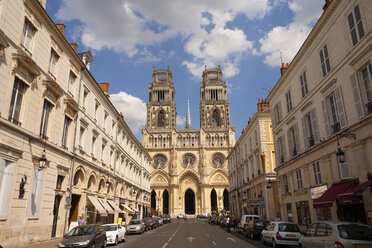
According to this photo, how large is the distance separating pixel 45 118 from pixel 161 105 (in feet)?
192

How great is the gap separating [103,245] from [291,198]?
1360 centimetres

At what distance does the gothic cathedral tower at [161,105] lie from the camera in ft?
240

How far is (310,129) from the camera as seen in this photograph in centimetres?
1773

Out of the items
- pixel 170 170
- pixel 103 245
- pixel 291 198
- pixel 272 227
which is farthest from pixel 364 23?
pixel 170 170

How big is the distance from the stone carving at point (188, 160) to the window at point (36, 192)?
180ft

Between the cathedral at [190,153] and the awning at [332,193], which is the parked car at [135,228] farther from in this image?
the cathedral at [190,153]

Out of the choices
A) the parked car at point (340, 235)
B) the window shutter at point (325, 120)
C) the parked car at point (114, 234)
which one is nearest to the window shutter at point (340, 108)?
the window shutter at point (325, 120)

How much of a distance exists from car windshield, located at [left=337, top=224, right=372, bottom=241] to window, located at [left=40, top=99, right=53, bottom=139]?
582 inches

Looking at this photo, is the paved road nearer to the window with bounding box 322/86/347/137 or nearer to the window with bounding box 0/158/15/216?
the window with bounding box 0/158/15/216

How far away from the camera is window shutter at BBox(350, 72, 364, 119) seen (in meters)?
12.3

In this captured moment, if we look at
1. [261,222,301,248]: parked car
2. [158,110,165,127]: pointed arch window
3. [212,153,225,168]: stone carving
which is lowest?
[261,222,301,248]: parked car

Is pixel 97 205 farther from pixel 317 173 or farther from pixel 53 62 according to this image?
pixel 317 173

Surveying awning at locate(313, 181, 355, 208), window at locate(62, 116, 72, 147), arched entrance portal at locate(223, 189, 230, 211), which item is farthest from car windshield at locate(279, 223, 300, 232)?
arched entrance portal at locate(223, 189, 230, 211)

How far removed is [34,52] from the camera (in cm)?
1461
